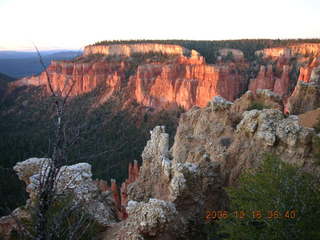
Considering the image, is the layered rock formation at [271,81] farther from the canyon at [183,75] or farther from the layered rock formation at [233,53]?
the layered rock formation at [233,53]

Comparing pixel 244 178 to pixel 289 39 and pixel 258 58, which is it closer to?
pixel 258 58

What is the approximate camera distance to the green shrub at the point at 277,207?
15.6 feet

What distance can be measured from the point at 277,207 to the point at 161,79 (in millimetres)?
54072

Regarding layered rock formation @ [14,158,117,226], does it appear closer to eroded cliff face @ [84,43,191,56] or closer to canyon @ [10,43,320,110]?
canyon @ [10,43,320,110]

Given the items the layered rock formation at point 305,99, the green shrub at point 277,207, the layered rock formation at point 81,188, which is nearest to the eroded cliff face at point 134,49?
the layered rock formation at point 305,99

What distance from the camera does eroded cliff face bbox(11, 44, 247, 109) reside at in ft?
176

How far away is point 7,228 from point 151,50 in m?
74.6

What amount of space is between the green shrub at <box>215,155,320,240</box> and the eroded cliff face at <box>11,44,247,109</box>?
4245cm

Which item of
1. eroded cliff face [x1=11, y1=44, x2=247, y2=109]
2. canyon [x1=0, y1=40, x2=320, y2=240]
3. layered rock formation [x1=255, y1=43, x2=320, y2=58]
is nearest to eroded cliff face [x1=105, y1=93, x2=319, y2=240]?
canyon [x1=0, y1=40, x2=320, y2=240]

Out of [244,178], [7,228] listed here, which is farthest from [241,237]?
[7,228]

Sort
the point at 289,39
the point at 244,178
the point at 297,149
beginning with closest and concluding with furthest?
the point at 244,178
the point at 297,149
the point at 289,39

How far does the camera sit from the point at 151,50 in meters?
78.7

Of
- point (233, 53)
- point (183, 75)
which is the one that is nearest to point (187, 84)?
point (183, 75)

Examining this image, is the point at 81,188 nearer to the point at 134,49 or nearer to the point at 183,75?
the point at 183,75
